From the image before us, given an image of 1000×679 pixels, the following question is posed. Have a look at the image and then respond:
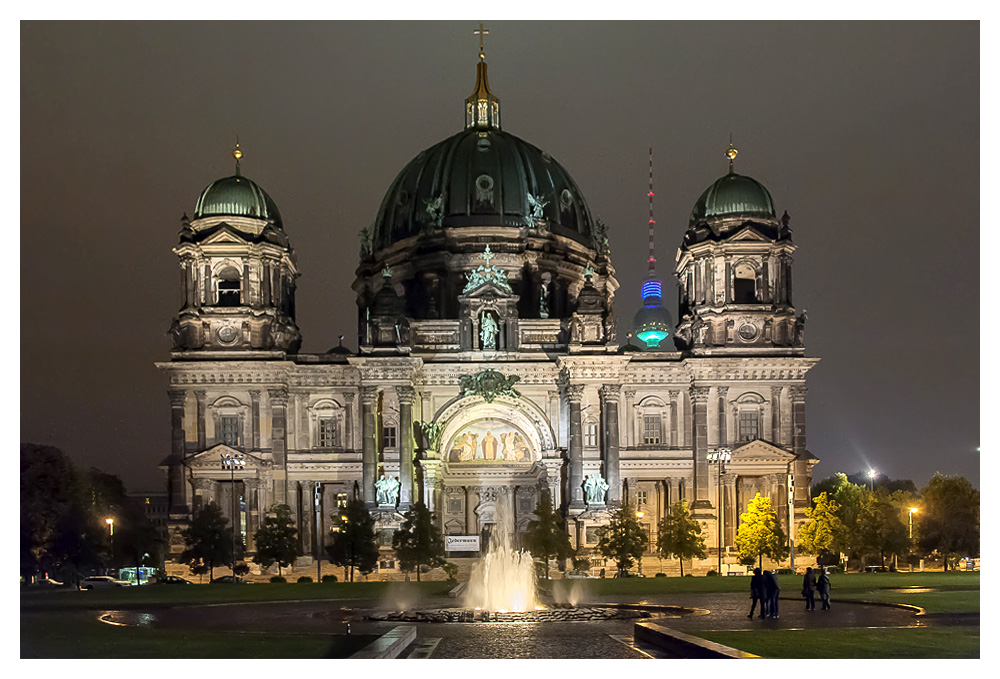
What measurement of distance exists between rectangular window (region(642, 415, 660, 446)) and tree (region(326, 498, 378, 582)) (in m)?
22.8

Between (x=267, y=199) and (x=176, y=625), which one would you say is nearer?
(x=176, y=625)

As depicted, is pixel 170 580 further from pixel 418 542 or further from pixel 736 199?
pixel 736 199

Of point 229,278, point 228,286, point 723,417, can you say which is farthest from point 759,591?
point 228,286

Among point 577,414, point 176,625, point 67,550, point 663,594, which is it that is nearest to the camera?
point 176,625

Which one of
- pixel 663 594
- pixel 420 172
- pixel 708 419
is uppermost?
pixel 420 172

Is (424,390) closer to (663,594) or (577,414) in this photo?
(577,414)

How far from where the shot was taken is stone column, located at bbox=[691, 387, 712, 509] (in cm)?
9712

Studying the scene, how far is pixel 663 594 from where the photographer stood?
5928 cm

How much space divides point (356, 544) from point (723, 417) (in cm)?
2908

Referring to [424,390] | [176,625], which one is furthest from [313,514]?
[176,625]

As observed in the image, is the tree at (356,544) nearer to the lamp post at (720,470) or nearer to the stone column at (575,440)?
the stone column at (575,440)

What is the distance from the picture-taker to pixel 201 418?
9750 centimetres
